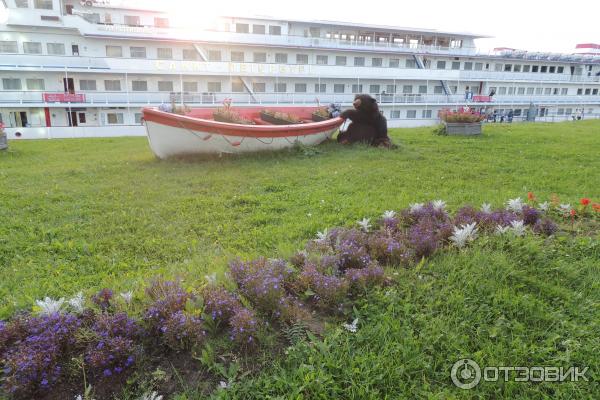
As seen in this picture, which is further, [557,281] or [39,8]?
[39,8]

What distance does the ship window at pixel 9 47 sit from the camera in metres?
25.9

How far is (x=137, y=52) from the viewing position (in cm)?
2805

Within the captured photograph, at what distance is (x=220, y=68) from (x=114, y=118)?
26.4 ft

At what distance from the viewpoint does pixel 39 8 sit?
26.4 meters

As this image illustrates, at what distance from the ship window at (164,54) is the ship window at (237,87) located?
4825mm

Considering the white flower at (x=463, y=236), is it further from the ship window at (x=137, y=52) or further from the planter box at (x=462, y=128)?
the ship window at (x=137, y=52)

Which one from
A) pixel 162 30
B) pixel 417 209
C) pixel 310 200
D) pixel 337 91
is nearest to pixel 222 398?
pixel 417 209

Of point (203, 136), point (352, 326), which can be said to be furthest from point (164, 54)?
point (352, 326)

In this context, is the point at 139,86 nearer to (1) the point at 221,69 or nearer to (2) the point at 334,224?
(1) the point at 221,69

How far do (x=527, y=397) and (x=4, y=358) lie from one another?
10.2 ft

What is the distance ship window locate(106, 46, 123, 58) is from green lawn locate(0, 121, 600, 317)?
18643 mm

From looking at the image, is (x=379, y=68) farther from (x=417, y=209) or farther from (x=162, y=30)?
(x=417, y=209)

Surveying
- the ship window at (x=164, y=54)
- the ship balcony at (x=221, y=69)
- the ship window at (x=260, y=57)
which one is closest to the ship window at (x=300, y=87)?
the ship balcony at (x=221, y=69)
